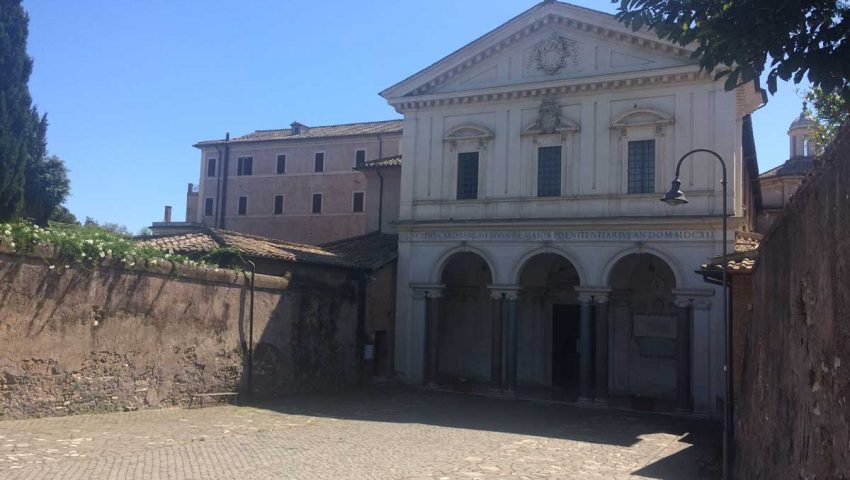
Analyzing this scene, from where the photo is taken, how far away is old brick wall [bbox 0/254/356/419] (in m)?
11.7

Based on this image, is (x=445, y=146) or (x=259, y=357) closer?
(x=259, y=357)

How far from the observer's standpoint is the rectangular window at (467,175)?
22.1 m

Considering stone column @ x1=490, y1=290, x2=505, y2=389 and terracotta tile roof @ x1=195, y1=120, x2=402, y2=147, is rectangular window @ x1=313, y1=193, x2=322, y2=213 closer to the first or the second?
terracotta tile roof @ x1=195, y1=120, x2=402, y2=147

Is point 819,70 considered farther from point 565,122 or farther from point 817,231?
point 565,122

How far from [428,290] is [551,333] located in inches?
169

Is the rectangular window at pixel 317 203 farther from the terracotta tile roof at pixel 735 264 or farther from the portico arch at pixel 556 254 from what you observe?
the terracotta tile roof at pixel 735 264

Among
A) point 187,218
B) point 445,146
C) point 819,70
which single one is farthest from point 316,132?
point 819,70

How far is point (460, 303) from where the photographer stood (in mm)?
24125

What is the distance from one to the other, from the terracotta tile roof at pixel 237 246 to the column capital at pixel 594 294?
6.59m

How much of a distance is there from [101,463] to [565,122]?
609 inches

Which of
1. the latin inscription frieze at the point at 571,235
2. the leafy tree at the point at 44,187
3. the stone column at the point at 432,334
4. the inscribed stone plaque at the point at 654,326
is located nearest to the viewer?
the latin inscription frieze at the point at 571,235

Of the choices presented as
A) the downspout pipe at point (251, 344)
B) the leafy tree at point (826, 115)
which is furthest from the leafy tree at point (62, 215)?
the leafy tree at point (826, 115)

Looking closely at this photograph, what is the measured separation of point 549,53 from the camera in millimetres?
21125

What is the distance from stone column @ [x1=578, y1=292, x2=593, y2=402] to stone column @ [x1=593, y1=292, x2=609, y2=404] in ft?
0.73
